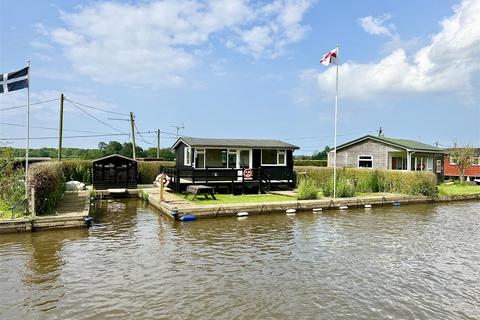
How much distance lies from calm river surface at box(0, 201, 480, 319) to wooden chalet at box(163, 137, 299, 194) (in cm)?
661

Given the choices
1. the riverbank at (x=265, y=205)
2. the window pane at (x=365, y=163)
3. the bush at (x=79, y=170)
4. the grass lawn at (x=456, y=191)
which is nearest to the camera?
the riverbank at (x=265, y=205)

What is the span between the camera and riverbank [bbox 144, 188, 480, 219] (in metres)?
13.1

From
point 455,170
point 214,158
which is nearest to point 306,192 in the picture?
point 214,158

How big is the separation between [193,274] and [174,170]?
12.1 metres

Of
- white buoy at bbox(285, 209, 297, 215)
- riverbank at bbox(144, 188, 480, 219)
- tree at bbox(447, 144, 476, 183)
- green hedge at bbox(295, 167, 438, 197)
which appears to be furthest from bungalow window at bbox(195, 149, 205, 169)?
tree at bbox(447, 144, 476, 183)

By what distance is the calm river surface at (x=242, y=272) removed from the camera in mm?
5379

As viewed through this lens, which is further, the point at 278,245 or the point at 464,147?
the point at 464,147

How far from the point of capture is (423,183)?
19875 mm

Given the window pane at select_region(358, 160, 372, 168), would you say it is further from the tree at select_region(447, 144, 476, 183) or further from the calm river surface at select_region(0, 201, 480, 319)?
the calm river surface at select_region(0, 201, 480, 319)

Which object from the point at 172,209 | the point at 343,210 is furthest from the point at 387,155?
the point at 172,209

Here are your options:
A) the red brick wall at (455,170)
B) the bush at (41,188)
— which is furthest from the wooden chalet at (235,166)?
the red brick wall at (455,170)

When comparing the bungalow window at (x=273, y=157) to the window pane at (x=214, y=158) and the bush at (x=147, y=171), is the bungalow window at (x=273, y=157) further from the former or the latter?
the bush at (x=147, y=171)

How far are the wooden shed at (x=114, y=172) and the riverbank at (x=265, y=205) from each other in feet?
15.1

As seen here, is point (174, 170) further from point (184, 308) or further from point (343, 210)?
point (184, 308)
